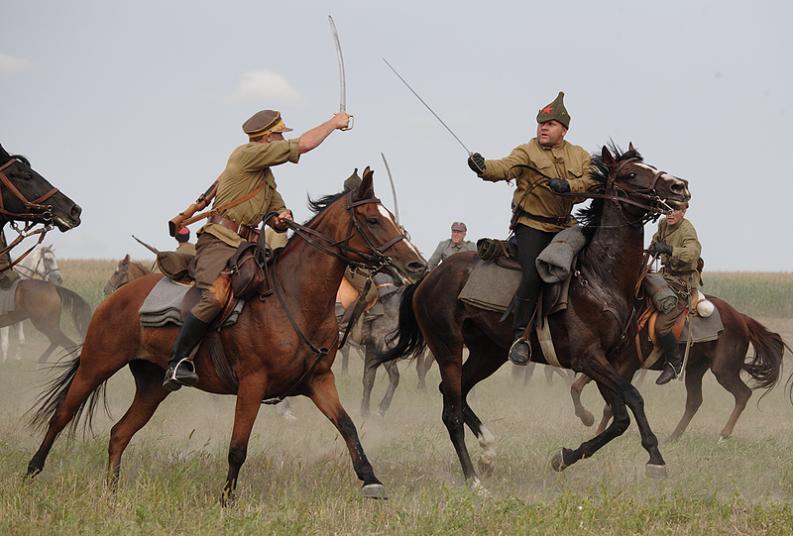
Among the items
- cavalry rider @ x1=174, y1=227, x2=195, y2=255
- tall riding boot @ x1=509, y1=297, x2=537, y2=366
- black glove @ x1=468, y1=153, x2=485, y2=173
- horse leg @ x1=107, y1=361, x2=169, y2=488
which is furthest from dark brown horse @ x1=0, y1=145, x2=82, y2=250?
cavalry rider @ x1=174, y1=227, x2=195, y2=255

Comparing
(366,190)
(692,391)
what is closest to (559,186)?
(366,190)

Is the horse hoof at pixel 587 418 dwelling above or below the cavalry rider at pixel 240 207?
below

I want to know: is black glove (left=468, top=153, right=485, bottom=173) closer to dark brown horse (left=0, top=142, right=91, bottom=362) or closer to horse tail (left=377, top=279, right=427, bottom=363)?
horse tail (left=377, top=279, right=427, bottom=363)

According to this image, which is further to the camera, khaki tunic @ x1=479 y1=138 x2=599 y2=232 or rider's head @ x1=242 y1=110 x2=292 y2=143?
khaki tunic @ x1=479 y1=138 x2=599 y2=232

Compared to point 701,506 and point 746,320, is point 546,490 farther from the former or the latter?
point 746,320

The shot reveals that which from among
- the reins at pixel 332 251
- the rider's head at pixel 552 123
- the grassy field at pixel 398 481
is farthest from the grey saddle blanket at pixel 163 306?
the rider's head at pixel 552 123

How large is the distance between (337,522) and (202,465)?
7.90 feet

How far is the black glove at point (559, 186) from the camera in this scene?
889 cm

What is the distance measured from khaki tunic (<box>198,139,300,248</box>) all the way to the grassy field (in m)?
1.93

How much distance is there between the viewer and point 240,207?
8.09 meters

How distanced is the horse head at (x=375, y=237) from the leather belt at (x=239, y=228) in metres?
0.93

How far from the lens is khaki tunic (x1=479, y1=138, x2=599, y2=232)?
9.20 meters

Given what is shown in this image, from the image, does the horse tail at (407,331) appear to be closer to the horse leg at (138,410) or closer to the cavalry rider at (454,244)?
the horse leg at (138,410)

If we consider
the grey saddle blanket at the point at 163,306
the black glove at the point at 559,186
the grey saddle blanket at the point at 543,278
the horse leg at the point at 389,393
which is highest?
the black glove at the point at 559,186
